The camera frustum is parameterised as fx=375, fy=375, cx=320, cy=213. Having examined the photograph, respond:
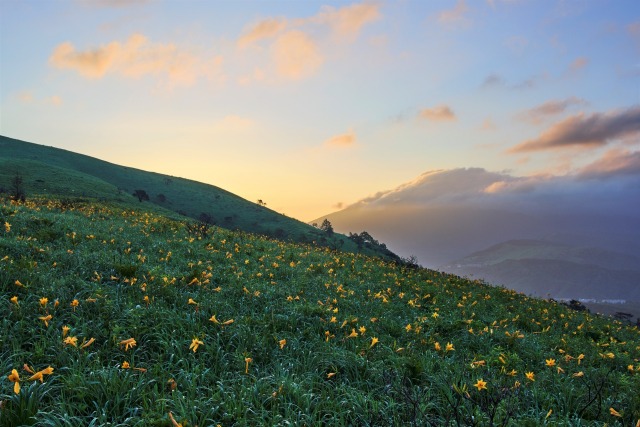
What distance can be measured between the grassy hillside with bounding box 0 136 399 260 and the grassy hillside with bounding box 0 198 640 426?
6026 centimetres

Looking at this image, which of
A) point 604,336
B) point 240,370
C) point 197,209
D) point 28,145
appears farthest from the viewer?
point 28,145

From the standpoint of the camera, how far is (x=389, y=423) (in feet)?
14.8

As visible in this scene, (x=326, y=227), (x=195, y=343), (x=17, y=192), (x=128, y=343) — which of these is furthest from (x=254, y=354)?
(x=326, y=227)

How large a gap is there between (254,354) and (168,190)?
99.8 m

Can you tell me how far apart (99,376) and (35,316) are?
2.50m

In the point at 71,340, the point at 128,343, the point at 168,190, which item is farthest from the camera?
the point at 168,190

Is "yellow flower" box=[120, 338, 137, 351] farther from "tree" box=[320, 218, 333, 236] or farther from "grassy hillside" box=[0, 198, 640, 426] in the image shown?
"tree" box=[320, 218, 333, 236]

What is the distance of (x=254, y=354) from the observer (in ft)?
20.6

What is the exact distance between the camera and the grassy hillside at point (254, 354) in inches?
182

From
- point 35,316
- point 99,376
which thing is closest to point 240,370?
point 99,376

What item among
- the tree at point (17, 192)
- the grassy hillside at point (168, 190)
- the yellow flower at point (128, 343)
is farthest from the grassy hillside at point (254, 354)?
the grassy hillside at point (168, 190)

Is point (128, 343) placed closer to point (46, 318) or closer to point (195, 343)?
point (195, 343)

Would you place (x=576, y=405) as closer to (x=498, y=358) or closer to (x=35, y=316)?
(x=498, y=358)

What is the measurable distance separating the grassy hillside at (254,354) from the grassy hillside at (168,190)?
198 feet
